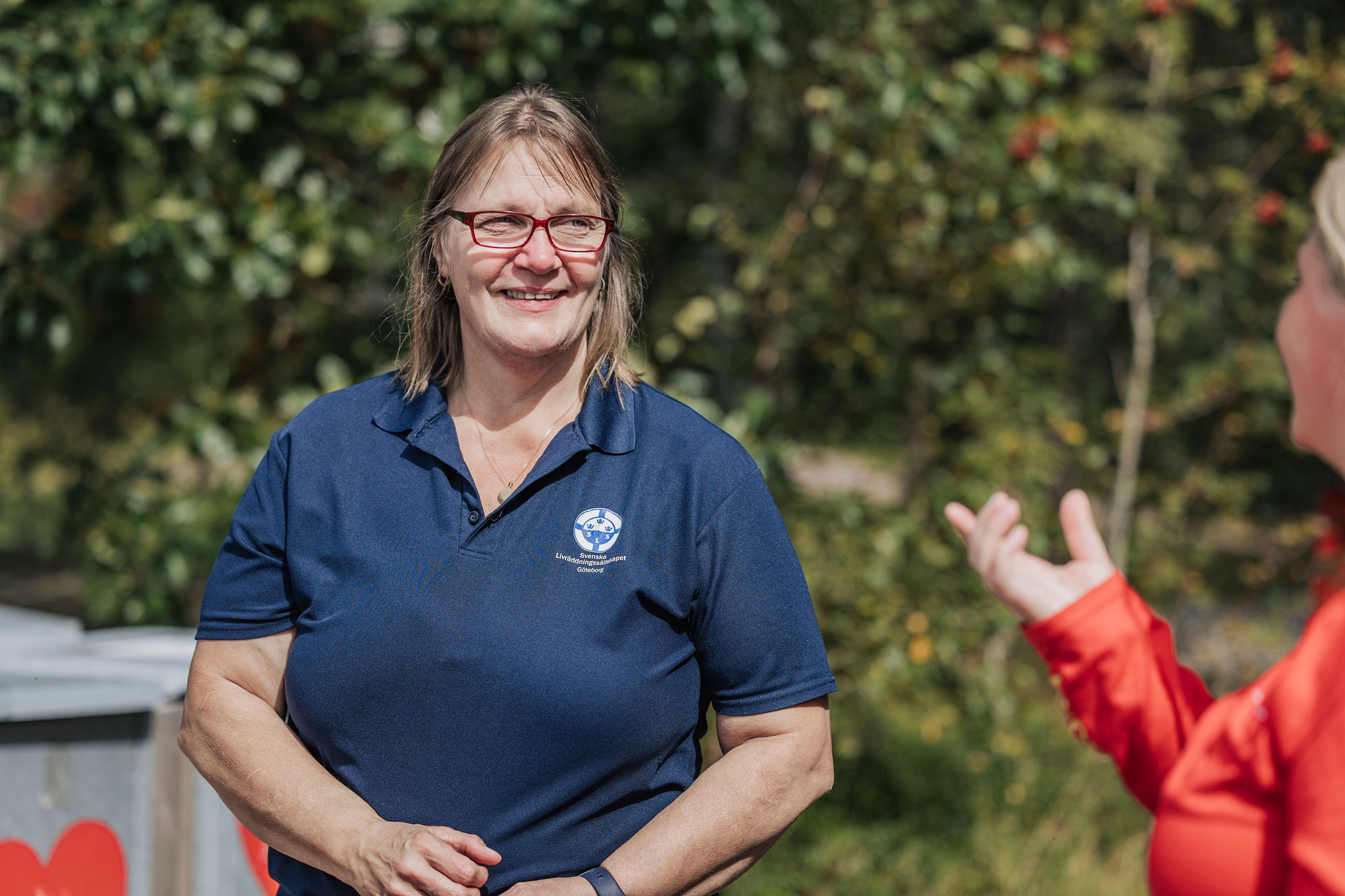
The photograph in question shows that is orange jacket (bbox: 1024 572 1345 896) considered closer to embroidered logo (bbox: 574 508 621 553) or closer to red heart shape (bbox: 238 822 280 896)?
embroidered logo (bbox: 574 508 621 553)

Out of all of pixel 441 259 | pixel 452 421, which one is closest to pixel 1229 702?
pixel 452 421

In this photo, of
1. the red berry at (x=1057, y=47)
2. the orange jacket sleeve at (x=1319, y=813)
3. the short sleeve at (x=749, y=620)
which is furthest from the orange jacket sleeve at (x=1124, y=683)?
the red berry at (x=1057, y=47)

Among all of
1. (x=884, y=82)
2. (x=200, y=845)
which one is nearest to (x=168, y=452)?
(x=200, y=845)

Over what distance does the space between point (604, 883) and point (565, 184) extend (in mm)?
991

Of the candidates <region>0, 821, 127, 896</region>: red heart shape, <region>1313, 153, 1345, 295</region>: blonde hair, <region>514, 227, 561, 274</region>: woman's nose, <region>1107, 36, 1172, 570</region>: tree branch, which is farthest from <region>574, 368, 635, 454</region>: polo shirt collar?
<region>1107, 36, 1172, 570</region>: tree branch

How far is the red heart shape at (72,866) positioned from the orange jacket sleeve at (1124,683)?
2005 mm

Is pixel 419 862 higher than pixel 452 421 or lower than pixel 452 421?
lower

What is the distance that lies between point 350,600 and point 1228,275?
495 centimetres

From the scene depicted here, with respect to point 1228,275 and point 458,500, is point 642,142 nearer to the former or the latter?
point 458,500

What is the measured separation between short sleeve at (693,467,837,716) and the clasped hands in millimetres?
337

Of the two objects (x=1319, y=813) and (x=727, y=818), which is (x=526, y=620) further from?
(x=1319, y=813)

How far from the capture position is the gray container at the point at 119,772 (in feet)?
7.43

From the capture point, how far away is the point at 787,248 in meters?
3.48

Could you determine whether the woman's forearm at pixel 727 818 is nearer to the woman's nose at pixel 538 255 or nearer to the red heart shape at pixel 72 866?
the woman's nose at pixel 538 255
